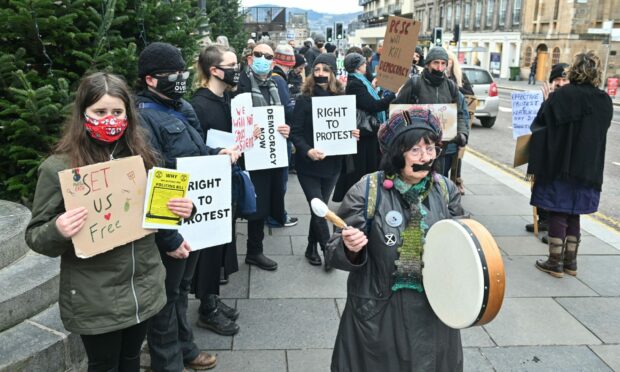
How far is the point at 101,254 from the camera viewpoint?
2.59 metres

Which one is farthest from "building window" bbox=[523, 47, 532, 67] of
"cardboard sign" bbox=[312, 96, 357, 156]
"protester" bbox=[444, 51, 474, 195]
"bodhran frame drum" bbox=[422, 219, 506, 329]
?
"bodhran frame drum" bbox=[422, 219, 506, 329]

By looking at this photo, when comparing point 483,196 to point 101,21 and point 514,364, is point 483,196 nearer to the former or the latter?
point 514,364

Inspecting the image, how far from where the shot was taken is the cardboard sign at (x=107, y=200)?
2.39 meters

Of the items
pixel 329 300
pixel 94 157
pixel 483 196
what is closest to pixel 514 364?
pixel 329 300

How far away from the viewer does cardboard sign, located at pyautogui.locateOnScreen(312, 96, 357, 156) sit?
5.45 meters

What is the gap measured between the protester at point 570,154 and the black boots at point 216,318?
3.16 m

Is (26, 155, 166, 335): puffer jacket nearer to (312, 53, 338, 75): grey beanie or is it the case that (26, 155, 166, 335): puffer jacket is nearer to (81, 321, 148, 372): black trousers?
(81, 321, 148, 372): black trousers

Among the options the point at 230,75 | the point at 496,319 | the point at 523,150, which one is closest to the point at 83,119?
the point at 230,75

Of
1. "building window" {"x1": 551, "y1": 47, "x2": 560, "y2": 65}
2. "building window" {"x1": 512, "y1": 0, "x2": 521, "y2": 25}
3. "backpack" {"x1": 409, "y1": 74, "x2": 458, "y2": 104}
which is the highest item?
"building window" {"x1": 512, "y1": 0, "x2": 521, "y2": 25}

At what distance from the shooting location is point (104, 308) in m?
2.59

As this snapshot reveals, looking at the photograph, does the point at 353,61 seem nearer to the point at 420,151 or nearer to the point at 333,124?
the point at 333,124

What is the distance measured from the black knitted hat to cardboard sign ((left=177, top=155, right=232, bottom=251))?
0.57m

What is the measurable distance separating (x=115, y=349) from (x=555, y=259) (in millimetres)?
4319

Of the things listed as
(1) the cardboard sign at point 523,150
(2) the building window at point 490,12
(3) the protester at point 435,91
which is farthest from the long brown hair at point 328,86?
(2) the building window at point 490,12
